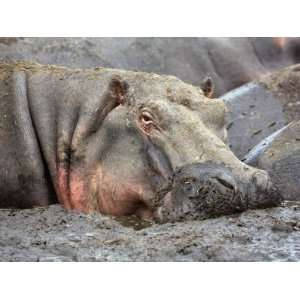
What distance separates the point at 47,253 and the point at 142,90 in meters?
1.60

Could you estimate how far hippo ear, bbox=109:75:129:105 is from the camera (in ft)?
16.7

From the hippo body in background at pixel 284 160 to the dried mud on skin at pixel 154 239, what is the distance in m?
0.40

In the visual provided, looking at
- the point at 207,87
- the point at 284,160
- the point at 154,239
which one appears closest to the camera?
the point at 154,239

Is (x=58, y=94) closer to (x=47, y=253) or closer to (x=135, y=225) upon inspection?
(x=135, y=225)

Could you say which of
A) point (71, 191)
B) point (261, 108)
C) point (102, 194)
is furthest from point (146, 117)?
point (261, 108)

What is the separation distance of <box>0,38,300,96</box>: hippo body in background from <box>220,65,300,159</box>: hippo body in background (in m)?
1.11

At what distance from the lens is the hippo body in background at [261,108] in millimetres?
6617

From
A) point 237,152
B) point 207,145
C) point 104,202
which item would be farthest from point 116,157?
point 237,152

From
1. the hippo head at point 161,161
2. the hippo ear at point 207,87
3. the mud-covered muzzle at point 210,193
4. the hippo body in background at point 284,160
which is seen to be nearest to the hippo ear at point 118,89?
the hippo head at point 161,161

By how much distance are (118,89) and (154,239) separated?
1.39m

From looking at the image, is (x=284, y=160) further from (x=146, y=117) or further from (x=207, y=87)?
(x=146, y=117)

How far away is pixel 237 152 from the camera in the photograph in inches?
253

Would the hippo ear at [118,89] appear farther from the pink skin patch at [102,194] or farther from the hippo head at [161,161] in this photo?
the pink skin patch at [102,194]

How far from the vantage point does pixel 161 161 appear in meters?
4.69
